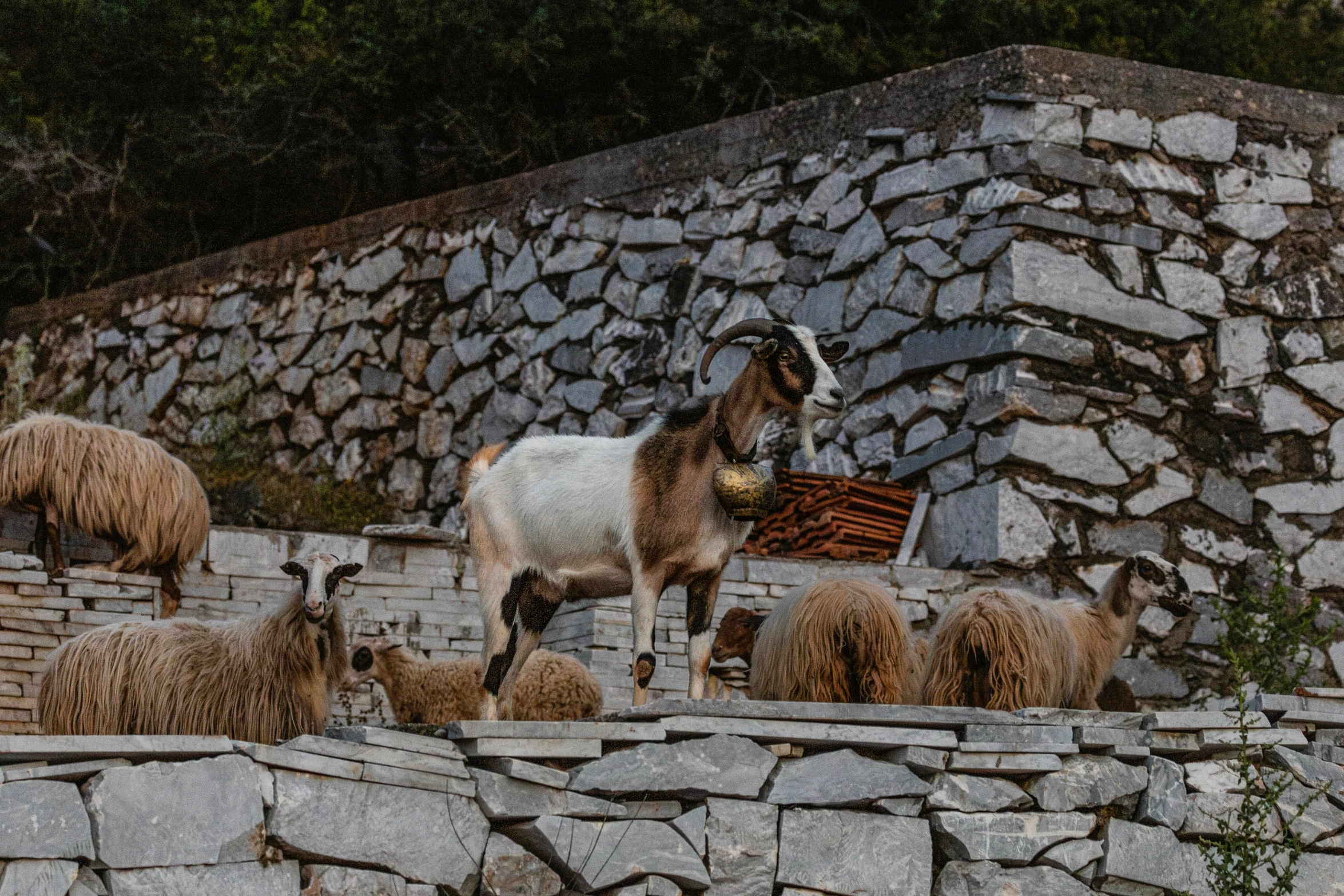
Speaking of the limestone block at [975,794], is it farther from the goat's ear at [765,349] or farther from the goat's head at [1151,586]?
the goat's head at [1151,586]

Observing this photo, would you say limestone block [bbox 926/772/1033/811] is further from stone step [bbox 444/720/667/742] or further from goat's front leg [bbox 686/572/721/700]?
stone step [bbox 444/720/667/742]

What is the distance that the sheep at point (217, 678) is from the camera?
301 inches

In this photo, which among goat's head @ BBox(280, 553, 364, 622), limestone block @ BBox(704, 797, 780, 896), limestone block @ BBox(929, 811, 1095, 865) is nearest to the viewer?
limestone block @ BBox(704, 797, 780, 896)

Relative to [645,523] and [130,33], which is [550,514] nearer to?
[645,523]

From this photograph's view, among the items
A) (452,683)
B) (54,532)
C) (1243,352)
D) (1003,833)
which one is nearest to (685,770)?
(1003,833)

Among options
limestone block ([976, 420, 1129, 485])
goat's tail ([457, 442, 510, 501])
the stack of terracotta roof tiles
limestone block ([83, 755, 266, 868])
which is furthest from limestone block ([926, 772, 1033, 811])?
limestone block ([976, 420, 1129, 485])

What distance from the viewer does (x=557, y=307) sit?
553 inches

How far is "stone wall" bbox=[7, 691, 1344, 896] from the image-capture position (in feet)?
19.4

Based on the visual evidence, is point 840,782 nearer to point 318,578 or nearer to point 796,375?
point 796,375

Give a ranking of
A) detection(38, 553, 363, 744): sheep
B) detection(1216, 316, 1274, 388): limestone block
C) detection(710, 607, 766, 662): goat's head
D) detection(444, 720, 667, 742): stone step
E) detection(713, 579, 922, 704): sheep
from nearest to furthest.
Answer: detection(444, 720, 667, 742): stone step → detection(38, 553, 363, 744): sheep → detection(713, 579, 922, 704): sheep → detection(710, 607, 766, 662): goat's head → detection(1216, 316, 1274, 388): limestone block

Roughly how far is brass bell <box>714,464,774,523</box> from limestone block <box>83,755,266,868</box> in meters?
2.03

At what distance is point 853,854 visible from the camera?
6.99 m

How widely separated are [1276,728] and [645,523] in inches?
121

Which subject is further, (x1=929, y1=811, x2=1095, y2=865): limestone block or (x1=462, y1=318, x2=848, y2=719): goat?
(x1=929, y1=811, x2=1095, y2=865): limestone block
